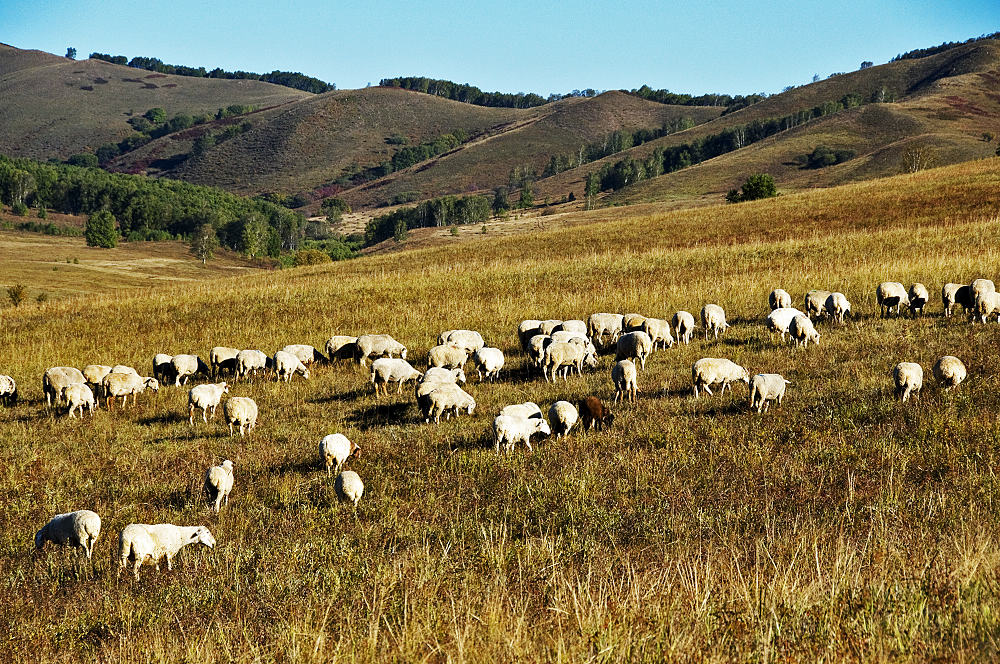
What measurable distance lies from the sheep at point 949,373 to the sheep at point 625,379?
478cm

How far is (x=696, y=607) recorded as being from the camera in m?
4.98

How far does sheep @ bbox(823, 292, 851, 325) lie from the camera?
19.1 metres

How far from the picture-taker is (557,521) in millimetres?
7777

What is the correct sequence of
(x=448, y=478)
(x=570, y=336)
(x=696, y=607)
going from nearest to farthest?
(x=696, y=607), (x=448, y=478), (x=570, y=336)

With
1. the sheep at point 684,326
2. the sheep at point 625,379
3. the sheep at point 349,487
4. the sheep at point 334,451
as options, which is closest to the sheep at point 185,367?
the sheep at point 334,451

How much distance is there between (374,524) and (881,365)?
10103 mm

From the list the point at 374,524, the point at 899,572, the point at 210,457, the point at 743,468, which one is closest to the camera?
the point at 899,572

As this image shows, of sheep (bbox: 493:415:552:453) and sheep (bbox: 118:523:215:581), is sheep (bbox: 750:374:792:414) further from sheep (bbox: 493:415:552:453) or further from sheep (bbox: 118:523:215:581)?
sheep (bbox: 118:523:215:581)

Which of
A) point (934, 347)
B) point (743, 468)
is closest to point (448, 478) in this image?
point (743, 468)

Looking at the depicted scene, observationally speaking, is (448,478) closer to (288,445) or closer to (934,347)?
(288,445)

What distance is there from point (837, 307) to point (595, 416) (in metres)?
10.3

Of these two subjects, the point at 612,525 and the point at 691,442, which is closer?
the point at 612,525

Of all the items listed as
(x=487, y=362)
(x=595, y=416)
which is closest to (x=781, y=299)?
(x=487, y=362)

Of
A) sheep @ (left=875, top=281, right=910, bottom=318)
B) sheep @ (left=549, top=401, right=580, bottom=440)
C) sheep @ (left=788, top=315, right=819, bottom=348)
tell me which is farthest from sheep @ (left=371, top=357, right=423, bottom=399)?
sheep @ (left=875, top=281, right=910, bottom=318)
